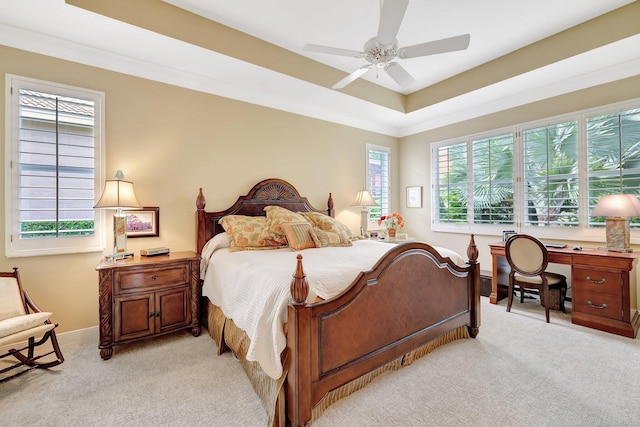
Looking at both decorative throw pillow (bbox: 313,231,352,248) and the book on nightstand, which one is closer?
the book on nightstand

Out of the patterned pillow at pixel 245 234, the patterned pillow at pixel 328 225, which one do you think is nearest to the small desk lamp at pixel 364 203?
the patterned pillow at pixel 328 225

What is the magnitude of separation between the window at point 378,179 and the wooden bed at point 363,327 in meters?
2.51

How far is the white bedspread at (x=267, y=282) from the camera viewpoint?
5.40 ft

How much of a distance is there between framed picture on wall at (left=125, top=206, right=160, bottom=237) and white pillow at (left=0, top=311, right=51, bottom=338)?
1023 mm

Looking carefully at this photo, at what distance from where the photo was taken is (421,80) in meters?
4.14

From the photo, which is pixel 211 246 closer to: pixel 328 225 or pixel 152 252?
pixel 152 252

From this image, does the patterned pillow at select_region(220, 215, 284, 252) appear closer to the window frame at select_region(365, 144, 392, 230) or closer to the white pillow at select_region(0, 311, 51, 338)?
the white pillow at select_region(0, 311, 51, 338)

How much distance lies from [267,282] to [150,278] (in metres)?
1.36

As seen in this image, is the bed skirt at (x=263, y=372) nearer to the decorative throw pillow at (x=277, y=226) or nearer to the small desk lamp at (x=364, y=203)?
the decorative throw pillow at (x=277, y=226)

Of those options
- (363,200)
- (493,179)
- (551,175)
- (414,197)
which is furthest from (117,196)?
(551,175)

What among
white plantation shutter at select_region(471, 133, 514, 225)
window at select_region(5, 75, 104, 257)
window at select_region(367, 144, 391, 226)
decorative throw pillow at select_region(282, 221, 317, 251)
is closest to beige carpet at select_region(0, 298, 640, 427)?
window at select_region(5, 75, 104, 257)

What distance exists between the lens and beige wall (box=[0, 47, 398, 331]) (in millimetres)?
2623

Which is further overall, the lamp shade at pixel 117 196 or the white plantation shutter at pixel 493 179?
the white plantation shutter at pixel 493 179

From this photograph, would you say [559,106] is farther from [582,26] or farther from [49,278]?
[49,278]
